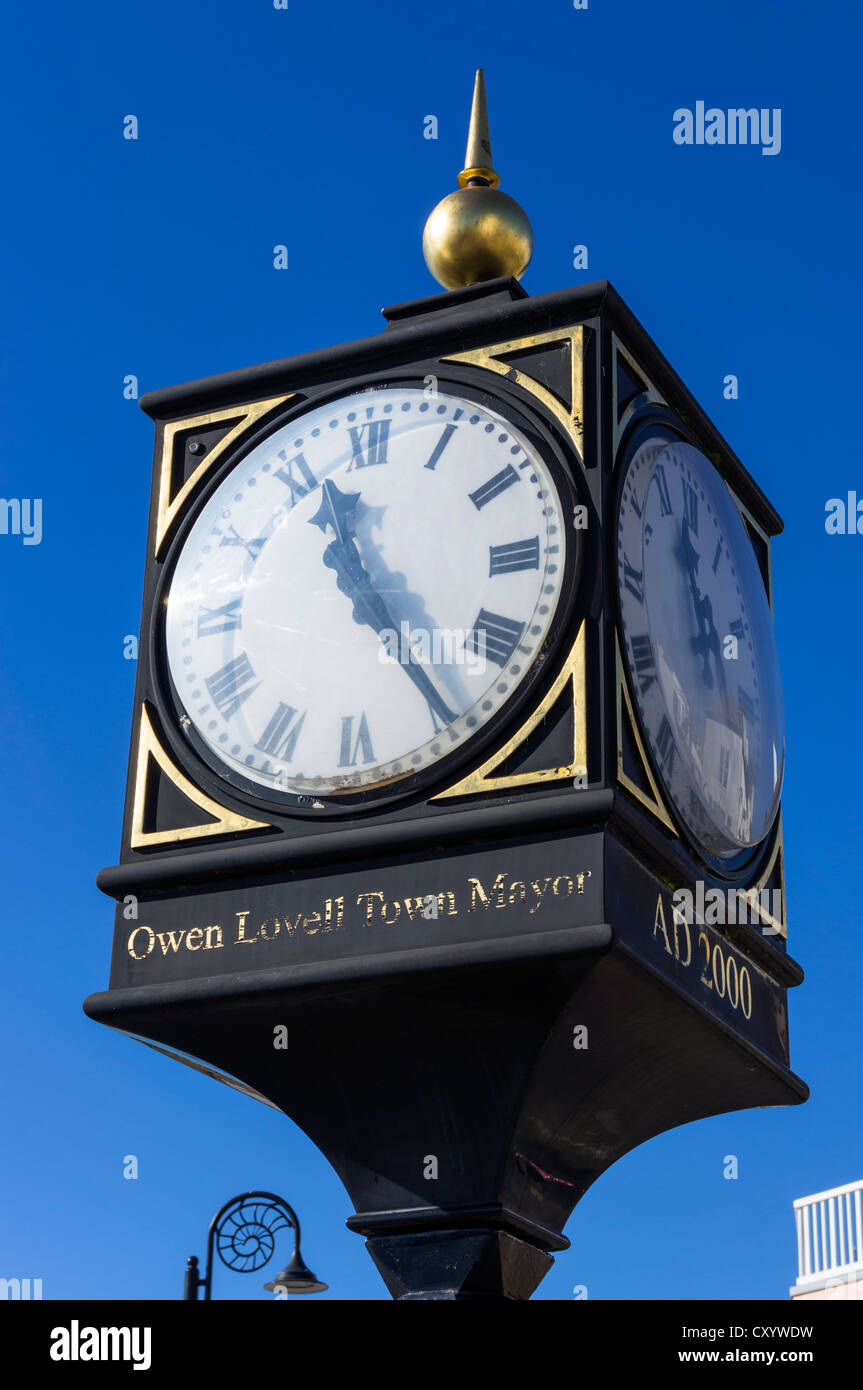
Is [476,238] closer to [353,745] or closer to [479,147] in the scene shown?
[479,147]

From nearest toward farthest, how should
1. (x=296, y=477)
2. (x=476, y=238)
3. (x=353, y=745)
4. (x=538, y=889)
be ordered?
(x=538, y=889) < (x=353, y=745) < (x=296, y=477) < (x=476, y=238)

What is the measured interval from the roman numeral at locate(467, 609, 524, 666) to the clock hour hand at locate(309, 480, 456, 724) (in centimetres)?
16

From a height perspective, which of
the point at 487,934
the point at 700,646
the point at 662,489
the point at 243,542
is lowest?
the point at 487,934

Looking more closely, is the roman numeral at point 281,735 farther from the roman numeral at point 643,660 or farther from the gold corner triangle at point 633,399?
the gold corner triangle at point 633,399

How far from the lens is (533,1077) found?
5.30 meters

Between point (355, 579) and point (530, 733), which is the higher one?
point (355, 579)

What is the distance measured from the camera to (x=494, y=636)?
18.2 ft

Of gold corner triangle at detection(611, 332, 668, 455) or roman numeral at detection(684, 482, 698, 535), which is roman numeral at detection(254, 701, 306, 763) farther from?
roman numeral at detection(684, 482, 698, 535)

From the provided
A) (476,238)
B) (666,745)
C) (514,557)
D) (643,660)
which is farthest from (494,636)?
(476,238)

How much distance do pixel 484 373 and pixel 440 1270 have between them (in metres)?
2.33

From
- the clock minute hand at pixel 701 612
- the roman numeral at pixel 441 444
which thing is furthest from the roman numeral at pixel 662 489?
the roman numeral at pixel 441 444

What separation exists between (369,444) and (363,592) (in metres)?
0.45

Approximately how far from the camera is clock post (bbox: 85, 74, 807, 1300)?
5.27 meters

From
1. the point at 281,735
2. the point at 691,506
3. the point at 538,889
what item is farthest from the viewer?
the point at 691,506
